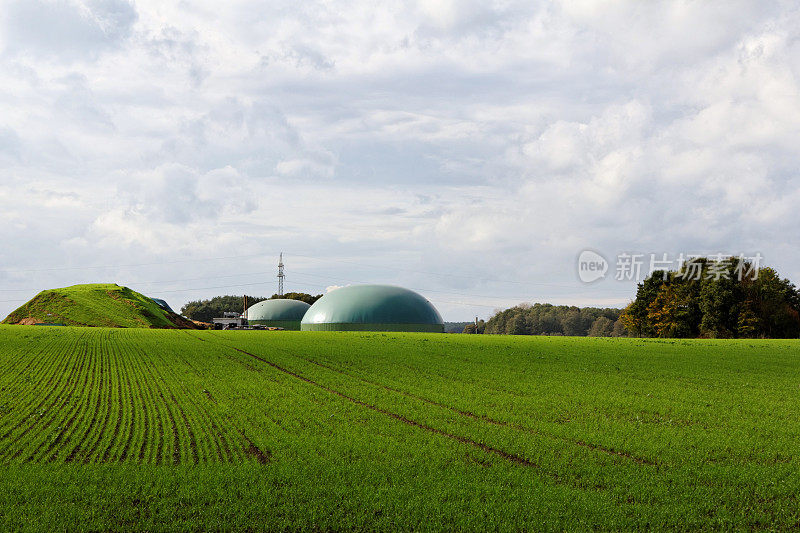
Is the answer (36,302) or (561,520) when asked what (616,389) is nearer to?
(561,520)

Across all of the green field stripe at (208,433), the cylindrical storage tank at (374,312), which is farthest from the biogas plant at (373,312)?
the green field stripe at (208,433)

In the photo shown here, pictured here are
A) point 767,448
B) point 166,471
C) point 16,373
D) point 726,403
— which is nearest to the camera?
point 166,471

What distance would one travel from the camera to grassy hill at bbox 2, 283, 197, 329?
10525 cm

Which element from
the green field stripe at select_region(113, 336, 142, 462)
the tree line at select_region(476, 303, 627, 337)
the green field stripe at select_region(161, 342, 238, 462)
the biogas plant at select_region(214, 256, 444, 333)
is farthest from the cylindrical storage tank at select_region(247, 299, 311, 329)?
the green field stripe at select_region(161, 342, 238, 462)

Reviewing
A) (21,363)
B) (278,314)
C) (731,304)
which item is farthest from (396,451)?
(278,314)

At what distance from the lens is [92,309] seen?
108 metres

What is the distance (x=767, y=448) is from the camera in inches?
667

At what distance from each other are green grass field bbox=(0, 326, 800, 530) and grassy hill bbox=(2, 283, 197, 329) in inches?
3089

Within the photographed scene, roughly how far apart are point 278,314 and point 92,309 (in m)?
42.5

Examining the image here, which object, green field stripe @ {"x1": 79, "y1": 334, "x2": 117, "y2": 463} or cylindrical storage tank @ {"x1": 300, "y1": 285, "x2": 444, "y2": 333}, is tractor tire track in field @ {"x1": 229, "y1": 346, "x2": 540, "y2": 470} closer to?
A: green field stripe @ {"x1": 79, "y1": 334, "x2": 117, "y2": 463}

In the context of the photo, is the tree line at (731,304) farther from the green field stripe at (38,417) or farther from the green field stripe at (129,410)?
the green field stripe at (38,417)

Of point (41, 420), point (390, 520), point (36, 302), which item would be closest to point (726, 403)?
point (390, 520)

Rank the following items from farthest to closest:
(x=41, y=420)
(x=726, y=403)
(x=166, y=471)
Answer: (x=726, y=403)
(x=41, y=420)
(x=166, y=471)

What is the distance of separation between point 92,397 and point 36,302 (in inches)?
4128
